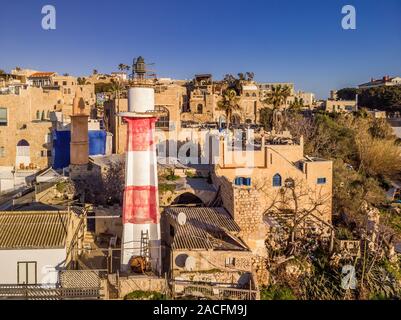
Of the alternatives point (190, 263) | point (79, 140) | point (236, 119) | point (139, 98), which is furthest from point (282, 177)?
point (236, 119)

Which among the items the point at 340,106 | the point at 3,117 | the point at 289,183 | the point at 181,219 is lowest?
the point at 181,219

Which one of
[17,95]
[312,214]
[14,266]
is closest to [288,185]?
[312,214]

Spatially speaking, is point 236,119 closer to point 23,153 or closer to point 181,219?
point 23,153

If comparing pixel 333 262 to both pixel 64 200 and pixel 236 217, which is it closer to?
pixel 236 217

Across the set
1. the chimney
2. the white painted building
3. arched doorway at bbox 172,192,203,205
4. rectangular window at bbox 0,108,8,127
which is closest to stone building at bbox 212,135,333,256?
arched doorway at bbox 172,192,203,205

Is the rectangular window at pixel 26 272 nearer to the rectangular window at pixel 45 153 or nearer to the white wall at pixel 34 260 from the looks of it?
the white wall at pixel 34 260

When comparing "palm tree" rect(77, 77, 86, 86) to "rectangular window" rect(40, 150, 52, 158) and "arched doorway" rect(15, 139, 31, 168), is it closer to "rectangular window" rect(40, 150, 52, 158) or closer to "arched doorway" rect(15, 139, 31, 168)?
"arched doorway" rect(15, 139, 31, 168)
